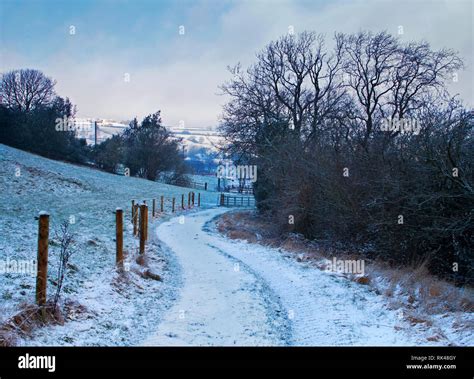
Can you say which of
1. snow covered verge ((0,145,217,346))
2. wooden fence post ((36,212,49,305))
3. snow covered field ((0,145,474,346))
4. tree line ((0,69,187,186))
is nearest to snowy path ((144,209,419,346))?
snow covered field ((0,145,474,346))

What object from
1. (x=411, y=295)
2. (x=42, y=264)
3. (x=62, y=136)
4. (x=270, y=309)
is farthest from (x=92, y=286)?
(x=62, y=136)

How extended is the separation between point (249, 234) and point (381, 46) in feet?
56.7

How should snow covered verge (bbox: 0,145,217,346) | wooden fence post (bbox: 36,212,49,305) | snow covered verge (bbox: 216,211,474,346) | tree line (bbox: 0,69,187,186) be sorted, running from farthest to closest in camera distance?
1. tree line (bbox: 0,69,187,186)
2. snow covered verge (bbox: 216,211,474,346)
3. wooden fence post (bbox: 36,212,49,305)
4. snow covered verge (bbox: 0,145,217,346)

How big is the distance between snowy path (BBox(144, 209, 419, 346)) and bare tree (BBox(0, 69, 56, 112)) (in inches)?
1872

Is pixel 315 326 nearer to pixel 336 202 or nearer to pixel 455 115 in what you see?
pixel 455 115

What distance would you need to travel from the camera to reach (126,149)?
56094 mm

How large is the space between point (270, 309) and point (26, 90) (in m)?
53.9

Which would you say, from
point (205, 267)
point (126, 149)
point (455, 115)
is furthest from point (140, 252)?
point (126, 149)

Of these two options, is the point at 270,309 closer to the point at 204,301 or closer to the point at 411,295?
the point at 204,301

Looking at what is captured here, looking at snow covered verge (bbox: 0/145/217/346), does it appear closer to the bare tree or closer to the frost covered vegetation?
the frost covered vegetation

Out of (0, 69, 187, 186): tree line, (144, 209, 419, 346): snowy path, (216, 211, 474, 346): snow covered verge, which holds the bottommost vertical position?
(144, 209, 419, 346): snowy path

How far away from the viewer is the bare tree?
157ft
